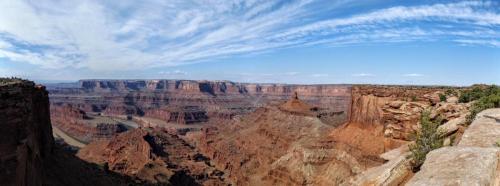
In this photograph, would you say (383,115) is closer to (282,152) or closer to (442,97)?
(442,97)

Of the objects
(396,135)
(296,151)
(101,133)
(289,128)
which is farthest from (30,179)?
(101,133)

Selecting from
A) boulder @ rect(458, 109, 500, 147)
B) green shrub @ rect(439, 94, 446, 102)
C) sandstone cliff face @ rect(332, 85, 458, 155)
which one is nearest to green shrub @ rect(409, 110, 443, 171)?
boulder @ rect(458, 109, 500, 147)

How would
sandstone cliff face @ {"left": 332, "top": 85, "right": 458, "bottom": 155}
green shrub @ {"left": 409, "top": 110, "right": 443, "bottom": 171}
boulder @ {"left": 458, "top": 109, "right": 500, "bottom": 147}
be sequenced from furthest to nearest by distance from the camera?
sandstone cliff face @ {"left": 332, "top": 85, "right": 458, "bottom": 155}, green shrub @ {"left": 409, "top": 110, "right": 443, "bottom": 171}, boulder @ {"left": 458, "top": 109, "right": 500, "bottom": 147}

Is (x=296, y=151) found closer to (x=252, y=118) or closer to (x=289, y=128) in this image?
(x=289, y=128)

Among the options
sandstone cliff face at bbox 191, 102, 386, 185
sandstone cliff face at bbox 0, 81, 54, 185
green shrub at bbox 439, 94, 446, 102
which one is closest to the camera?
sandstone cliff face at bbox 0, 81, 54, 185

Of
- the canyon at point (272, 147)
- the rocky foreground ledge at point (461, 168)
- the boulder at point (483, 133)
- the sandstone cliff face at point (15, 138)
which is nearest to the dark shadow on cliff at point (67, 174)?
the canyon at point (272, 147)

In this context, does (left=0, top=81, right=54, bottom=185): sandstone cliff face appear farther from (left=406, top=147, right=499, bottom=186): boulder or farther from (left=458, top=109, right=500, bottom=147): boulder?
(left=458, top=109, right=500, bottom=147): boulder

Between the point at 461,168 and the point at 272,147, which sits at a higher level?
the point at 461,168

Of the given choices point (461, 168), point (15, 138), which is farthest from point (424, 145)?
point (15, 138)

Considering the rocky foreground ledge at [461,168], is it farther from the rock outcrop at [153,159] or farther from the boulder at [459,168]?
the rock outcrop at [153,159]
